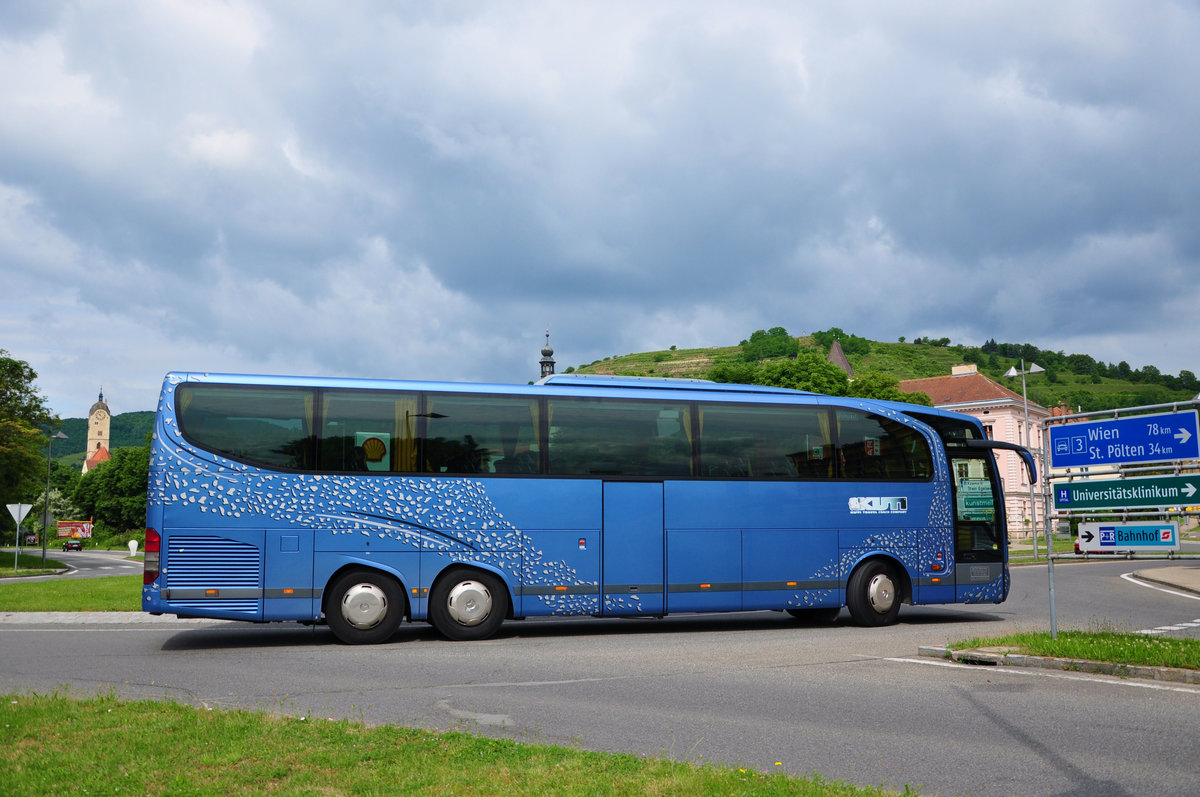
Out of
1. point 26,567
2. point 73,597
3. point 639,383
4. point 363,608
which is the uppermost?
point 639,383

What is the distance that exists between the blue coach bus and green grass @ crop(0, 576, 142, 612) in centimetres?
703

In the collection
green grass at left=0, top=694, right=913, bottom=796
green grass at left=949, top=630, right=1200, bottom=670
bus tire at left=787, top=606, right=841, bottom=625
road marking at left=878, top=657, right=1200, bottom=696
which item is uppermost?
green grass at left=0, top=694, right=913, bottom=796

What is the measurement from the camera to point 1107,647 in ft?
34.3

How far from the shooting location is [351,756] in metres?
5.87

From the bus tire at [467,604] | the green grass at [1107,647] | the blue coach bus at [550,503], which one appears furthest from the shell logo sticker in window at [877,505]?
the bus tire at [467,604]

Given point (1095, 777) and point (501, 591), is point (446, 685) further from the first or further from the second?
point (1095, 777)

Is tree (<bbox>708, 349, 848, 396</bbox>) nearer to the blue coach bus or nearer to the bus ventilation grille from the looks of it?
the blue coach bus

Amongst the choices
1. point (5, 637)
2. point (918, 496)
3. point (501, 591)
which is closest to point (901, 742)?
point (501, 591)

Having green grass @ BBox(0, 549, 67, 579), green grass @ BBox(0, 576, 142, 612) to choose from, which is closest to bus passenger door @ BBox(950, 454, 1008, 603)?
green grass @ BBox(0, 576, 142, 612)

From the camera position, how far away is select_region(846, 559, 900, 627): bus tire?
51.0 ft

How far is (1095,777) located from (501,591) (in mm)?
9049

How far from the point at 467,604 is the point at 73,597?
39.8 ft

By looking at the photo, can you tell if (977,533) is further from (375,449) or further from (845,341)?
(845,341)

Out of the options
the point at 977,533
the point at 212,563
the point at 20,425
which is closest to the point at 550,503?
the point at 212,563
